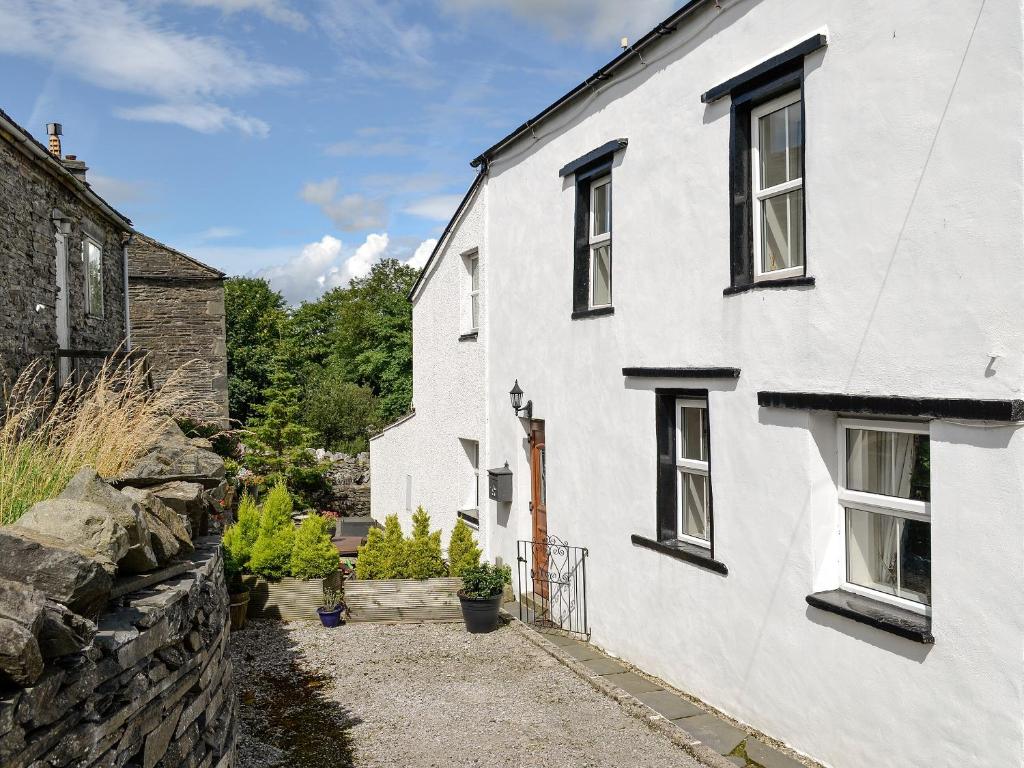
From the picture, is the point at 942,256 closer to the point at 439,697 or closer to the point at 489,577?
the point at 439,697

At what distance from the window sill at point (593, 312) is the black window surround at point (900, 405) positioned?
275 centimetres

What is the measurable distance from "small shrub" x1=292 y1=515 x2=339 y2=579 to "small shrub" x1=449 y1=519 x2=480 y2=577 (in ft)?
5.22

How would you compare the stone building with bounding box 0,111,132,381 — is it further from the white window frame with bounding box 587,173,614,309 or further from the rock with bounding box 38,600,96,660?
the rock with bounding box 38,600,96,660

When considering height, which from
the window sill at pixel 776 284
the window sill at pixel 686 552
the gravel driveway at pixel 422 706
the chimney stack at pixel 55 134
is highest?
the chimney stack at pixel 55 134

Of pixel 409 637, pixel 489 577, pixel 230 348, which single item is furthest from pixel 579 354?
pixel 230 348

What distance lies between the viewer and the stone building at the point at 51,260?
33.4 feet

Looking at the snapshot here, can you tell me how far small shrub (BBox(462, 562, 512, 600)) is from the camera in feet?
31.8

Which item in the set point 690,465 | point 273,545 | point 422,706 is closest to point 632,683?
point 422,706

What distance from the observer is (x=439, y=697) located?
7.61 m

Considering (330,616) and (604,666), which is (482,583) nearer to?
(330,616)

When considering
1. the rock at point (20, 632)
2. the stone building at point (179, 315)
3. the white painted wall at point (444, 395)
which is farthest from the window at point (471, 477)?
the rock at point (20, 632)

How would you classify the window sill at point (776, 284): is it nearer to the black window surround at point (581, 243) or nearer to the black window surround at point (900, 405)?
the black window surround at point (900, 405)

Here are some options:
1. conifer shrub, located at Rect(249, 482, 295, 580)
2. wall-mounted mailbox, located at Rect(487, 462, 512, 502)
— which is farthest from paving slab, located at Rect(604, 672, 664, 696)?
conifer shrub, located at Rect(249, 482, 295, 580)

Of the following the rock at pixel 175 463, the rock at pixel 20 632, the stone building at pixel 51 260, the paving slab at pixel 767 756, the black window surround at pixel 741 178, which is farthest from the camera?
the stone building at pixel 51 260
